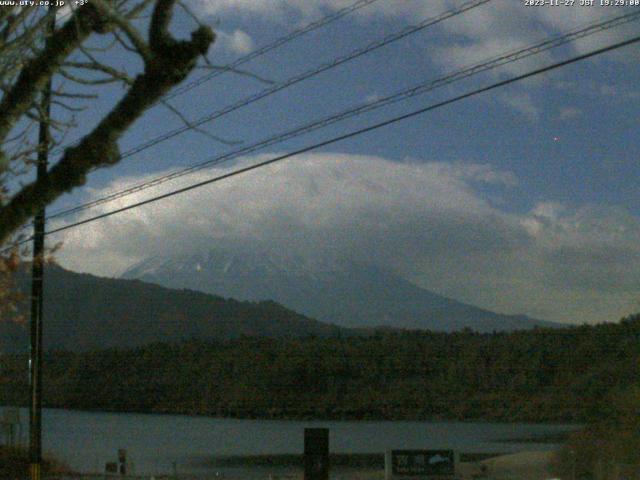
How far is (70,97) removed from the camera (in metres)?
8.72

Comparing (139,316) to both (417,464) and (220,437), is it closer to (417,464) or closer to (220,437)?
(220,437)

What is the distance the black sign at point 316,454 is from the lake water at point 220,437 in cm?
1433

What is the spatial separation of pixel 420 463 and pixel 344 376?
3334 centimetres

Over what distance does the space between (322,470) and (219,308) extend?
6502 cm

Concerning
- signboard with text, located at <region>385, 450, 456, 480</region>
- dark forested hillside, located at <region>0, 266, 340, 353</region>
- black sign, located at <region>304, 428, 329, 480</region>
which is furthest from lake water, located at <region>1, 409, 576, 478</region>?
dark forested hillside, located at <region>0, 266, 340, 353</region>

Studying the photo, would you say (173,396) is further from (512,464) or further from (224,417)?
(512,464)

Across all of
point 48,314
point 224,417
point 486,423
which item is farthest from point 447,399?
point 48,314

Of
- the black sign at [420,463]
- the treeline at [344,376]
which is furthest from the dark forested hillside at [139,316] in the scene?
the black sign at [420,463]

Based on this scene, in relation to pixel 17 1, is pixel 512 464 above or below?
below

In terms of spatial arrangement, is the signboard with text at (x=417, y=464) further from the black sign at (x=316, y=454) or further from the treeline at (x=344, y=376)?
the treeline at (x=344, y=376)

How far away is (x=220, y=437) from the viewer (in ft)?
156

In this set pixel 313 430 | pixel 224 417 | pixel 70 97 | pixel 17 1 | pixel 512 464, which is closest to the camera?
pixel 17 1

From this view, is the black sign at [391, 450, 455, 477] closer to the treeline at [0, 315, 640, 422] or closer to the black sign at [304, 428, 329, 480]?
the black sign at [304, 428, 329, 480]

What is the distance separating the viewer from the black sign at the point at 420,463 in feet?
79.1
